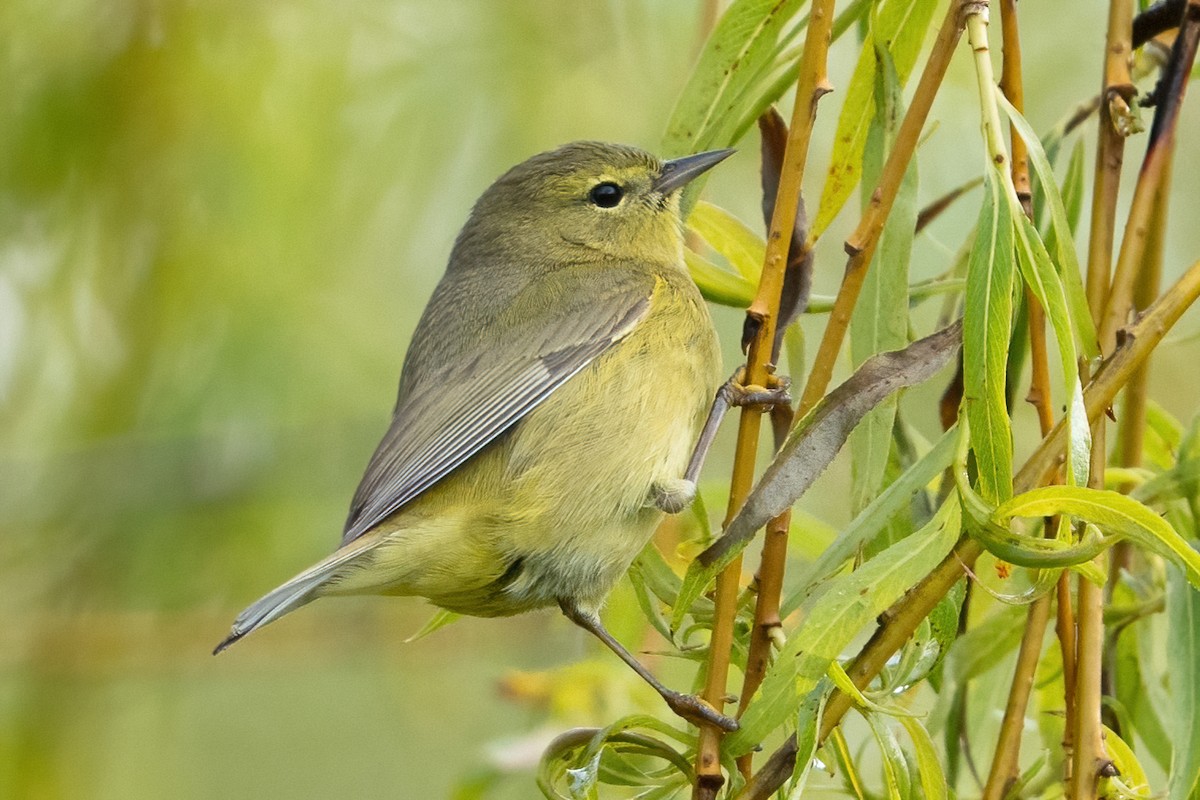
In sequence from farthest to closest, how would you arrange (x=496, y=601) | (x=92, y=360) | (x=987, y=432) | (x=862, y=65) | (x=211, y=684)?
(x=211, y=684), (x=92, y=360), (x=496, y=601), (x=862, y=65), (x=987, y=432)

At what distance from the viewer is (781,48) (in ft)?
7.73

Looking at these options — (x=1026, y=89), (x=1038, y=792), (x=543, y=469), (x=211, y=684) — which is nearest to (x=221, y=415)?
(x=211, y=684)

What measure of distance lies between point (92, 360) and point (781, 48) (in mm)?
2918

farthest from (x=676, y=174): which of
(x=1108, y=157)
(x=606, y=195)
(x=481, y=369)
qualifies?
(x=1108, y=157)

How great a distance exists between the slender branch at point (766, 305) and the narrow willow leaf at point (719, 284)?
51 cm

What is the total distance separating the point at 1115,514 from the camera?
1.68 meters

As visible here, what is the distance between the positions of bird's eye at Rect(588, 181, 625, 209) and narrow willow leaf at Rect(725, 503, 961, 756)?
77.3 inches

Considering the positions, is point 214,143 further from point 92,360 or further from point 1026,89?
point 1026,89

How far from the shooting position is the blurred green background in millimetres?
4453

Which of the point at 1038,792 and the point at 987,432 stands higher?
the point at 987,432

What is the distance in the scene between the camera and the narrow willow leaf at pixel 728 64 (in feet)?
7.61

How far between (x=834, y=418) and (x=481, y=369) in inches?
54.8

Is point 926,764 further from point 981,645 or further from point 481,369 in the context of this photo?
point 481,369

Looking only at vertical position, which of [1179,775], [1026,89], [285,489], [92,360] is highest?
[1026,89]
